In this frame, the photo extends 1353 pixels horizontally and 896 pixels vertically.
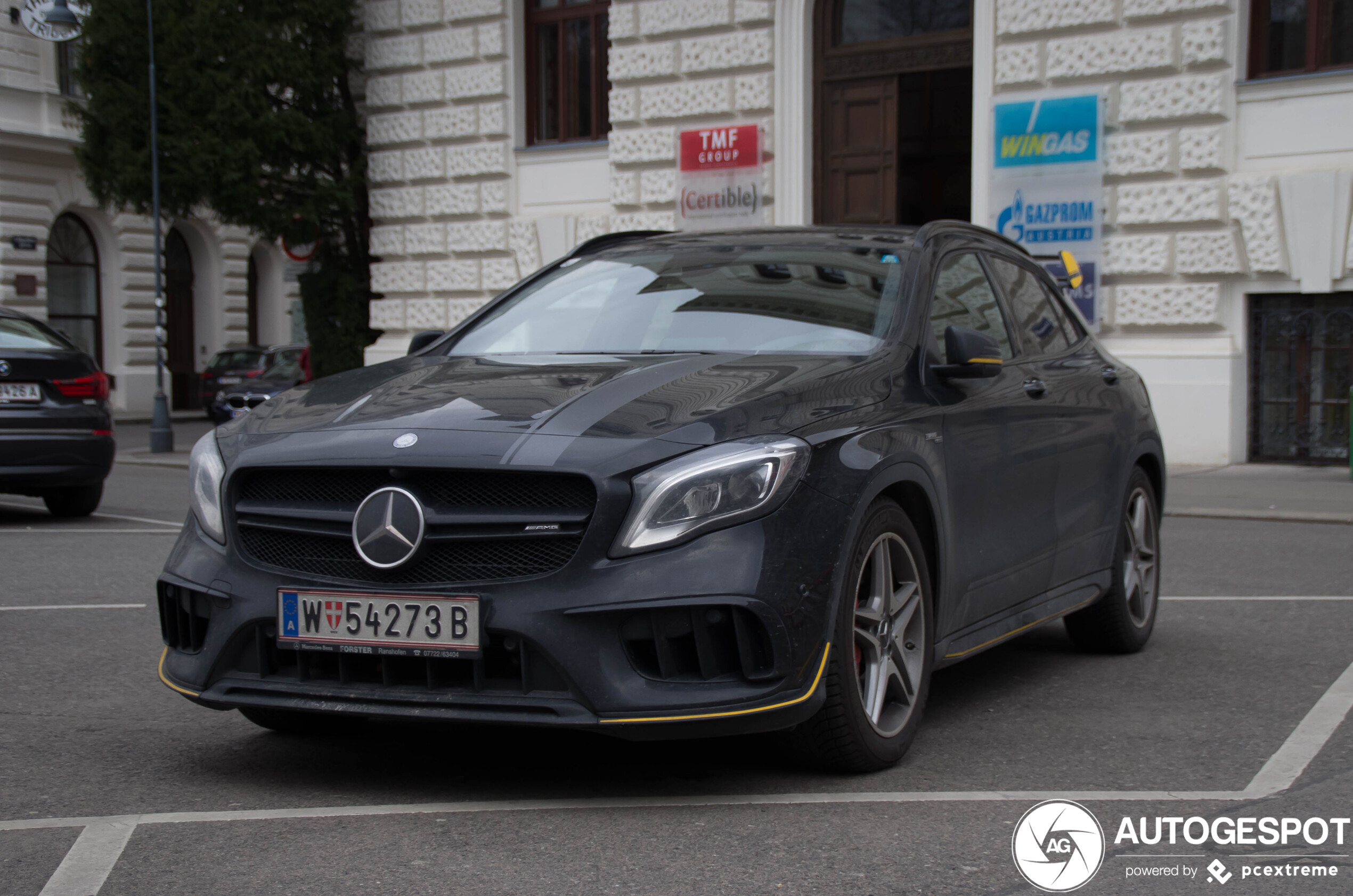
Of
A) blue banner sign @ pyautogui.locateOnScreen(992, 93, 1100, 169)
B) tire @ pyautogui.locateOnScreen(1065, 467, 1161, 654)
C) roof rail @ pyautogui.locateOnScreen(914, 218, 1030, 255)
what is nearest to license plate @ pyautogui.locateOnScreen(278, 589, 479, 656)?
roof rail @ pyautogui.locateOnScreen(914, 218, 1030, 255)

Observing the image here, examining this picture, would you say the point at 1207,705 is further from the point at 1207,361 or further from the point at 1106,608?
the point at 1207,361

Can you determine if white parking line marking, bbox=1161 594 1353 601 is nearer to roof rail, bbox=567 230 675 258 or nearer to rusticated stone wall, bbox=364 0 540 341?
roof rail, bbox=567 230 675 258

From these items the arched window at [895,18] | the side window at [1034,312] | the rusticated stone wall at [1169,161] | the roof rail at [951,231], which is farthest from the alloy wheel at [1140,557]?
the arched window at [895,18]

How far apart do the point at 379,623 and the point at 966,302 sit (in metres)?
2.54

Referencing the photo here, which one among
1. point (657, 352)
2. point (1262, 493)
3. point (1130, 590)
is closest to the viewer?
point (657, 352)

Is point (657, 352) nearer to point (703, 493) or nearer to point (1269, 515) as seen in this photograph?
point (703, 493)

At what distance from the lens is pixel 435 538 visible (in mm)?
4008

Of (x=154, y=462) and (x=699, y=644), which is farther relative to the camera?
→ (x=154, y=462)

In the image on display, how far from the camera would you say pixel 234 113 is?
2127 centimetres

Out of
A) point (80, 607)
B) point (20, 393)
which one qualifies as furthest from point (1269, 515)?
point (20, 393)

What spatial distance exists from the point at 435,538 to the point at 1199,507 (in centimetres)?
1049

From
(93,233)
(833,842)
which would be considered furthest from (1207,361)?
(93,233)

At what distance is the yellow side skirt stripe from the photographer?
5.00m

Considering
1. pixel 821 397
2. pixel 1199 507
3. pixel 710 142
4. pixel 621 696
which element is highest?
pixel 710 142
